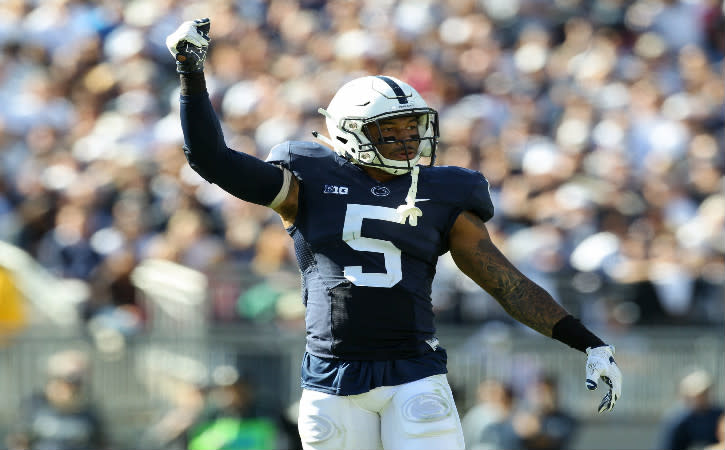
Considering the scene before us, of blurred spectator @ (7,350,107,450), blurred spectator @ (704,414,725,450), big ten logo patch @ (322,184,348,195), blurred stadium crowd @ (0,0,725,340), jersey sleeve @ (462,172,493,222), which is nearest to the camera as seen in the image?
big ten logo patch @ (322,184,348,195)

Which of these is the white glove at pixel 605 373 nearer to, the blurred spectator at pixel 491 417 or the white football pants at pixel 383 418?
the white football pants at pixel 383 418

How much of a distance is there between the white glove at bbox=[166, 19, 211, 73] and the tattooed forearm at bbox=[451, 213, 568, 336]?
113 centimetres

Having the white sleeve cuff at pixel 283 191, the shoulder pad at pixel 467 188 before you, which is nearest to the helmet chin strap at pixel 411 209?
the shoulder pad at pixel 467 188

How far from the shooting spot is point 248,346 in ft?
28.8

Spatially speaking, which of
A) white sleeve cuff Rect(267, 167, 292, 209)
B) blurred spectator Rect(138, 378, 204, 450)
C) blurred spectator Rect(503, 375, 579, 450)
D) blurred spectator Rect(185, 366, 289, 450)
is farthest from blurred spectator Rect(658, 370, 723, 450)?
white sleeve cuff Rect(267, 167, 292, 209)

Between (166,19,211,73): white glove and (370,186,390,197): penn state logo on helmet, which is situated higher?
(166,19,211,73): white glove

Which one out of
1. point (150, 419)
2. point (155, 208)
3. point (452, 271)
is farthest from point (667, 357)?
point (155, 208)

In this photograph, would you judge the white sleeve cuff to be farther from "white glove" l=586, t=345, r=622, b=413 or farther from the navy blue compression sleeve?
"white glove" l=586, t=345, r=622, b=413

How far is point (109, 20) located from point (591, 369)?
30.9 feet

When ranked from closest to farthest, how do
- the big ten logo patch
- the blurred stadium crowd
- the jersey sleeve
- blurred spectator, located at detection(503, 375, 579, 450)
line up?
the big ten logo patch
the jersey sleeve
blurred spectator, located at detection(503, 375, 579, 450)
the blurred stadium crowd

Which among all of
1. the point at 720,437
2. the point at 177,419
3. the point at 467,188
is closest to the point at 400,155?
the point at 467,188

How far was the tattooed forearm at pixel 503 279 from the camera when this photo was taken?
4680 millimetres

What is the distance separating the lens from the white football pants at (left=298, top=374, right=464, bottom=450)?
4.39 meters

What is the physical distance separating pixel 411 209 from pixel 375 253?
7.9 inches
